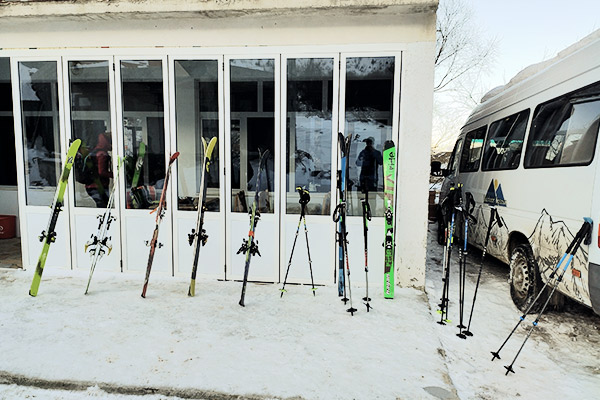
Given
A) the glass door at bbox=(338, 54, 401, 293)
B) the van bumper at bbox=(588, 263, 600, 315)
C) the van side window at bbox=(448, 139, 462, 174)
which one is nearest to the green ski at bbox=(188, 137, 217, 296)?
the glass door at bbox=(338, 54, 401, 293)

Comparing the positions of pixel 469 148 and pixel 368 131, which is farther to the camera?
pixel 469 148

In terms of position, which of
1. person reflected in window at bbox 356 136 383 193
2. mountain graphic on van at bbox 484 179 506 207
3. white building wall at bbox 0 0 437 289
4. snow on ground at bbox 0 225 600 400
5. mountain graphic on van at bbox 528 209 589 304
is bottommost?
snow on ground at bbox 0 225 600 400

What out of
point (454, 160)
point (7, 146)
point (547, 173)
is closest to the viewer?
point (547, 173)

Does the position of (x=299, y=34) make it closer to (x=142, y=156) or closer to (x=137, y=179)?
(x=142, y=156)

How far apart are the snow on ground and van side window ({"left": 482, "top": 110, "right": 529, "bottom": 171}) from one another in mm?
1801

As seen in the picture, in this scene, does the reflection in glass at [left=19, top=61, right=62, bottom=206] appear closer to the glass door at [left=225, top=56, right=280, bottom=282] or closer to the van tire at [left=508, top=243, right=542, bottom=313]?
the glass door at [left=225, top=56, right=280, bottom=282]

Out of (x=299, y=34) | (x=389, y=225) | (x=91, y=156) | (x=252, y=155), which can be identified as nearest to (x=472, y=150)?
(x=389, y=225)

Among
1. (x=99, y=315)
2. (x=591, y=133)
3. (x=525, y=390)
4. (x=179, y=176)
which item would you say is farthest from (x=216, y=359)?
(x=591, y=133)

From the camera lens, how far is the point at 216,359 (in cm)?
299

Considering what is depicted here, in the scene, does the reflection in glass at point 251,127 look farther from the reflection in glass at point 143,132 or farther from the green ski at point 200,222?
the reflection in glass at point 143,132

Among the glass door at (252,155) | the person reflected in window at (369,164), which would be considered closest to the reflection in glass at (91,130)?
the glass door at (252,155)

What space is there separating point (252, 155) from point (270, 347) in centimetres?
245

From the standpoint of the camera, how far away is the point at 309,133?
4.70 m

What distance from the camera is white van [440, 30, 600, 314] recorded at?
3.27 meters
